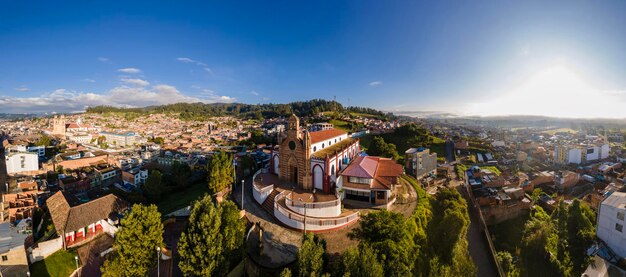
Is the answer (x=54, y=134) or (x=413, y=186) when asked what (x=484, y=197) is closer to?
(x=413, y=186)

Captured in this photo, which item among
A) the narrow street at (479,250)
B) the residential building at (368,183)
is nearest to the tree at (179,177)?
the residential building at (368,183)

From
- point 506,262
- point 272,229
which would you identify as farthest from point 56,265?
point 506,262

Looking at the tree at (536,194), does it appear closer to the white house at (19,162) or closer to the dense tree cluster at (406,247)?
the dense tree cluster at (406,247)

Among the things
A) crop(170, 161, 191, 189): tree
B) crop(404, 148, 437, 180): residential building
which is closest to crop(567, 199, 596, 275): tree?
crop(404, 148, 437, 180): residential building

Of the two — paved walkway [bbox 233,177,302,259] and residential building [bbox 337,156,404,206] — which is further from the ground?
residential building [bbox 337,156,404,206]

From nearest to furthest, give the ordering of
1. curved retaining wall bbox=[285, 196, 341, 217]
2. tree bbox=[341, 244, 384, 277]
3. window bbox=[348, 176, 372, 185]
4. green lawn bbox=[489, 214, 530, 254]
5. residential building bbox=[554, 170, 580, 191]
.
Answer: tree bbox=[341, 244, 384, 277]
curved retaining wall bbox=[285, 196, 341, 217]
window bbox=[348, 176, 372, 185]
green lawn bbox=[489, 214, 530, 254]
residential building bbox=[554, 170, 580, 191]

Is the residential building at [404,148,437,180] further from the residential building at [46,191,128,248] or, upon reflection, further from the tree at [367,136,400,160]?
the residential building at [46,191,128,248]

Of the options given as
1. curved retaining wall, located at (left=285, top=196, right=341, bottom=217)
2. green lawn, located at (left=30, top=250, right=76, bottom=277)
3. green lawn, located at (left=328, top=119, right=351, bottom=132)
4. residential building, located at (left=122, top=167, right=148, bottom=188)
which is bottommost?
green lawn, located at (left=30, top=250, right=76, bottom=277)
